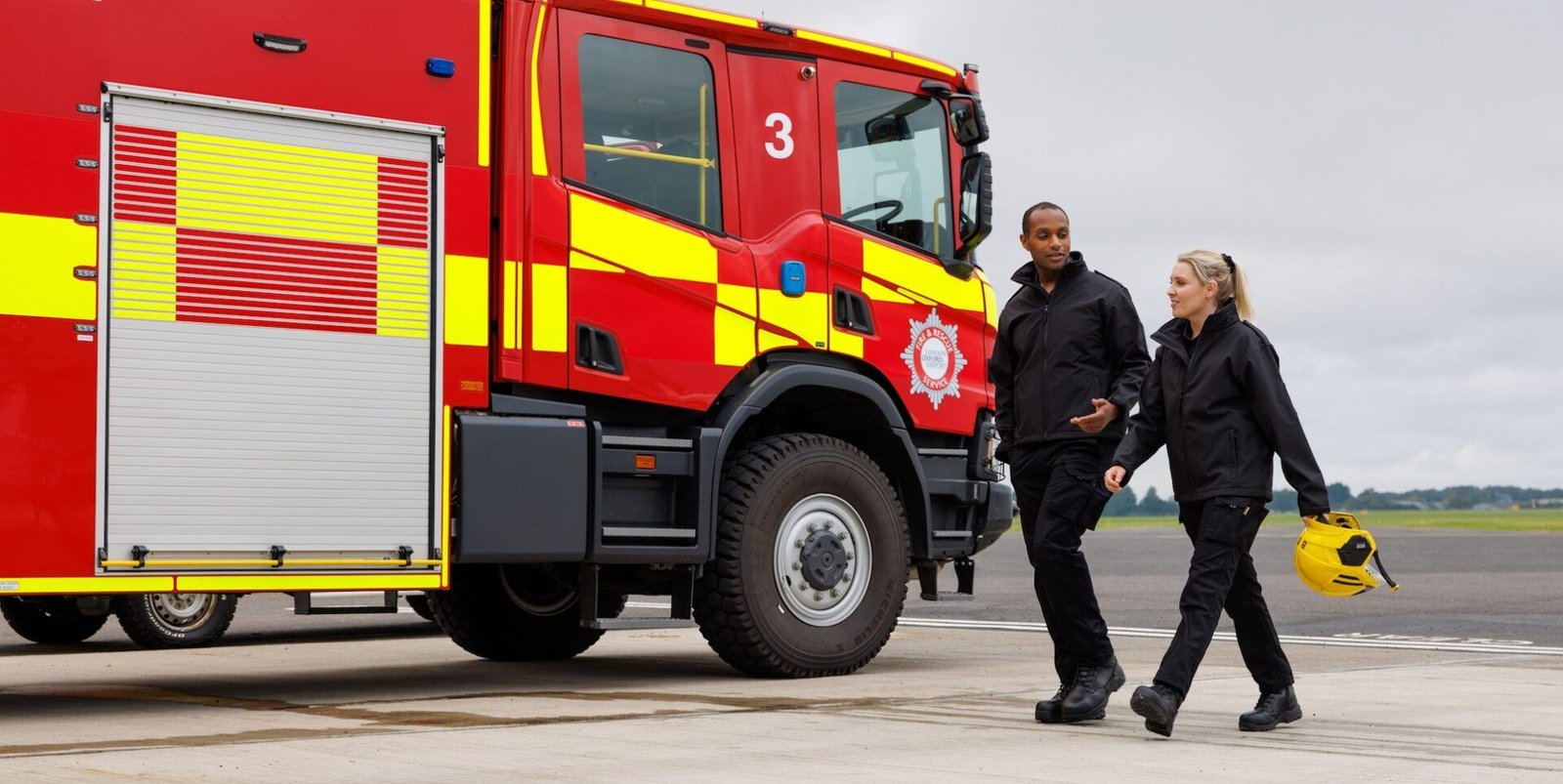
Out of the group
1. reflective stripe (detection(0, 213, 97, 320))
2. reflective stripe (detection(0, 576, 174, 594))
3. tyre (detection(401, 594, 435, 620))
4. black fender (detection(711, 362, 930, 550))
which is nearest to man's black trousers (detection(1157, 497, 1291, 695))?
black fender (detection(711, 362, 930, 550))

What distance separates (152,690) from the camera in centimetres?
917

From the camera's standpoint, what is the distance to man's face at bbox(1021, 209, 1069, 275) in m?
7.64

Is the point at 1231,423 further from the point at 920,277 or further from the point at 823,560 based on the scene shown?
the point at 920,277

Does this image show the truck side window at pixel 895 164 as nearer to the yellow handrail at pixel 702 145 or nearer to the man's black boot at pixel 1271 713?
the yellow handrail at pixel 702 145

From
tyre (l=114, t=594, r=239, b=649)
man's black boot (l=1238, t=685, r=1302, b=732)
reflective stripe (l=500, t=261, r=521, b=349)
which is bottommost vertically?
man's black boot (l=1238, t=685, r=1302, b=732)

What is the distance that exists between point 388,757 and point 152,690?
335 centimetres

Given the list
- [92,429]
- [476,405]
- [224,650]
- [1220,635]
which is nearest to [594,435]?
[476,405]

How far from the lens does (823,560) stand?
31.2 feet

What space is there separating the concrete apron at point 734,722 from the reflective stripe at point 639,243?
1.88m

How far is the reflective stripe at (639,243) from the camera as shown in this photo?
8680 mm

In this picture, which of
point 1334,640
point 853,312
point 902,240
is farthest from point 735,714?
point 1334,640

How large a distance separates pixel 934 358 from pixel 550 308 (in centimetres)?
229

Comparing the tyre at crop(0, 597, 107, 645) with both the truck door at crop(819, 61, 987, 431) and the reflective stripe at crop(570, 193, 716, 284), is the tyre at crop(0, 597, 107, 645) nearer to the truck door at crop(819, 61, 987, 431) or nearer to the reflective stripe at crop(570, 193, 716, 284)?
the reflective stripe at crop(570, 193, 716, 284)

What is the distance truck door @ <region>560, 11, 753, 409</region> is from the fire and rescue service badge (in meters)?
1.04
